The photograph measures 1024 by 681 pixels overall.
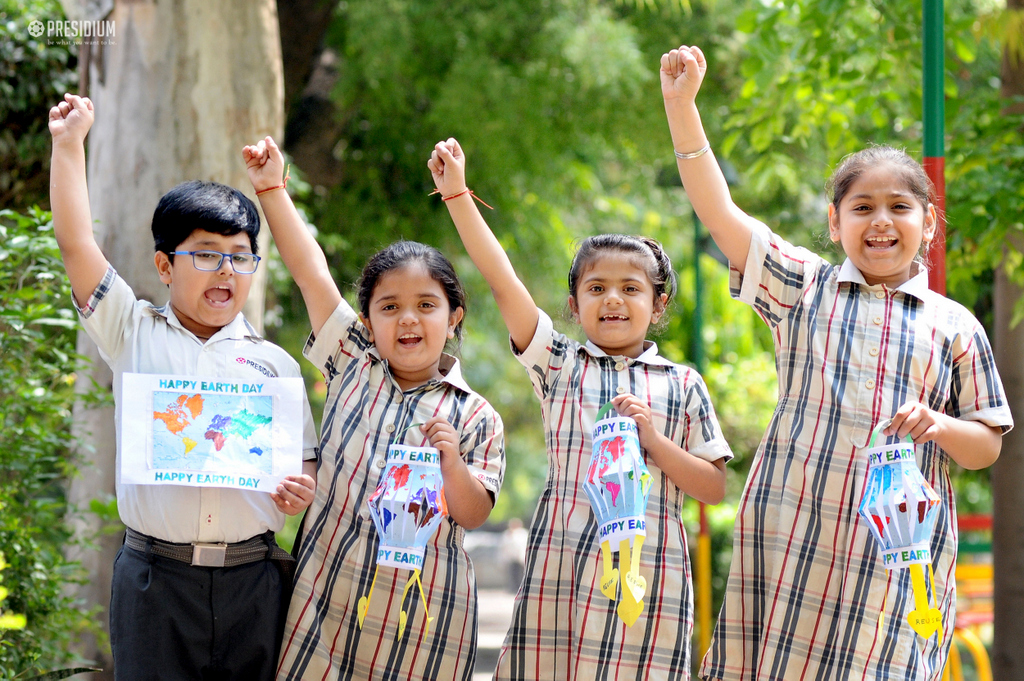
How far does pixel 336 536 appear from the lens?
2633 millimetres

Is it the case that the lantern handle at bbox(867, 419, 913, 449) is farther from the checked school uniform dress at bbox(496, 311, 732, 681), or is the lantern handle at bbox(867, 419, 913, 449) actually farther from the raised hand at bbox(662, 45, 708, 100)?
the raised hand at bbox(662, 45, 708, 100)

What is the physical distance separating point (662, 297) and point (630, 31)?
13.9 feet

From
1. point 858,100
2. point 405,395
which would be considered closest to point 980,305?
point 858,100

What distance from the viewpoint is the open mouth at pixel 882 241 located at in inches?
97.1

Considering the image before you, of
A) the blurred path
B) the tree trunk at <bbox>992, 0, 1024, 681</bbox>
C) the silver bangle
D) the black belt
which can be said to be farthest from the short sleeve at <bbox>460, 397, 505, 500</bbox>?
the tree trunk at <bbox>992, 0, 1024, 681</bbox>

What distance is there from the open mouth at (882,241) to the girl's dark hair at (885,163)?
0.13 meters

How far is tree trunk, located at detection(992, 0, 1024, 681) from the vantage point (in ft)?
15.5

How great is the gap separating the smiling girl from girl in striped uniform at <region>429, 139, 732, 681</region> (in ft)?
0.55

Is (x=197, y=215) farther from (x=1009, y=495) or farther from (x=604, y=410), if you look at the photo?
(x=1009, y=495)

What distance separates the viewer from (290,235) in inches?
110

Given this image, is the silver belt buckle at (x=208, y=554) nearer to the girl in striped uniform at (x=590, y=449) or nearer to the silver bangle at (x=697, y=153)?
the girl in striped uniform at (x=590, y=449)

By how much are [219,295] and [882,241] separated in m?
1.73

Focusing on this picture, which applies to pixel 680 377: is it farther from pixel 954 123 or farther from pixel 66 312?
pixel 954 123

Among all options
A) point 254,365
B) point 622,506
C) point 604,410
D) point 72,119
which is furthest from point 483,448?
point 72,119
